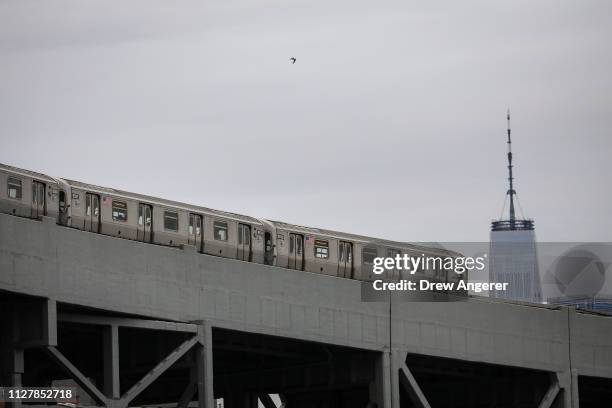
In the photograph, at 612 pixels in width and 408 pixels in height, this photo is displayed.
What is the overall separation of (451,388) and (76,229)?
99.3 feet

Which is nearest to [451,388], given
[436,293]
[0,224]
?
[436,293]

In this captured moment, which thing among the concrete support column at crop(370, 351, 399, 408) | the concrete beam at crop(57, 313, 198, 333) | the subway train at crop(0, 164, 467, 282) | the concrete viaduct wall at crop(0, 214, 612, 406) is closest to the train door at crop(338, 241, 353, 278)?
the subway train at crop(0, 164, 467, 282)

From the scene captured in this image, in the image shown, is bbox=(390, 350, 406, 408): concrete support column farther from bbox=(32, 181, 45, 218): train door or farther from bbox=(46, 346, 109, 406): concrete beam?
bbox=(32, 181, 45, 218): train door

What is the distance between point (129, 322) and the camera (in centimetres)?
5703

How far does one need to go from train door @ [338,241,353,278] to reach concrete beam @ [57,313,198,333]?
487 inches

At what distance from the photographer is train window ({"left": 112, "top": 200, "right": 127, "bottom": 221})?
200 feet

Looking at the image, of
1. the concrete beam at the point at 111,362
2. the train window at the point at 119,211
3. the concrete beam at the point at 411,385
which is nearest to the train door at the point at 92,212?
the train window at the point at 119,211

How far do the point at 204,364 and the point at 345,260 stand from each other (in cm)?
1243

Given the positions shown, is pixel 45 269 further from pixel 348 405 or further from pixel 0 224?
pixel 348 405

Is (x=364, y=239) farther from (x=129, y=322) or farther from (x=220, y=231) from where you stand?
(x=129, y=322)

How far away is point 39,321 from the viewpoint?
53.9 m

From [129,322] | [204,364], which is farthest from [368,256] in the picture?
[129,322]

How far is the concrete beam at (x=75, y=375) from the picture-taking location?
2137 inches

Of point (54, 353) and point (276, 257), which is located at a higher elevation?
point (276, 257)
